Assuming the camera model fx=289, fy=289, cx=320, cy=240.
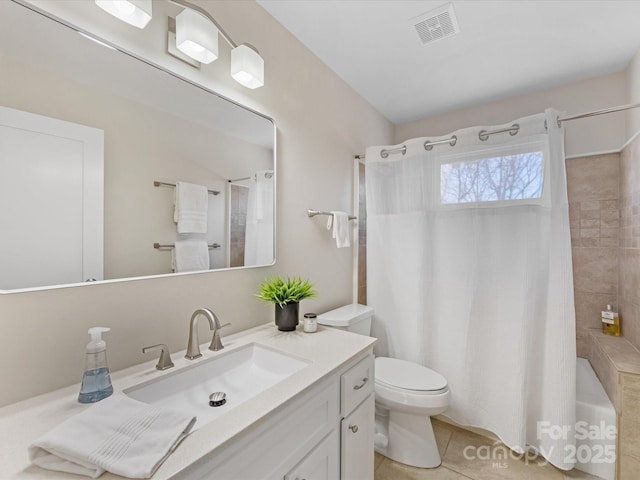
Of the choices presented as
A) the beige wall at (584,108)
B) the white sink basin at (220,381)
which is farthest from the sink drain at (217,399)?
the beige wall at (584,108)

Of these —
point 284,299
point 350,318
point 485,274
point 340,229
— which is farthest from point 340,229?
point 485,274

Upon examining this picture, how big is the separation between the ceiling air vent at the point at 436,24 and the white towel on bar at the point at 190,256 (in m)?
1.59

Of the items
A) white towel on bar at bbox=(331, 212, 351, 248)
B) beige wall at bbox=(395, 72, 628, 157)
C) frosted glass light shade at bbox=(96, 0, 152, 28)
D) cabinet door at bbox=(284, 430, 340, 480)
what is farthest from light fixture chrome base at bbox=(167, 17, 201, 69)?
beige wall at bbox=(395, 72, 628, 157)

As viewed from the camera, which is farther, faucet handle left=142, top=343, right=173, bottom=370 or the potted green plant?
the potted green plant

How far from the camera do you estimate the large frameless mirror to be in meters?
0.77

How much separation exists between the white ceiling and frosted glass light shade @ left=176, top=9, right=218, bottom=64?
56 centimetres

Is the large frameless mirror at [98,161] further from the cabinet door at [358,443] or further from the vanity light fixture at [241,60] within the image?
the cabinet door at [358,443]

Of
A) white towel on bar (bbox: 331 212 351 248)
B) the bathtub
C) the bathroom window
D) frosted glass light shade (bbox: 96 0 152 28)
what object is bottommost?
the bathtub

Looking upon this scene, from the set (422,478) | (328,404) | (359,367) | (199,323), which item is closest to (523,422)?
(422,478)

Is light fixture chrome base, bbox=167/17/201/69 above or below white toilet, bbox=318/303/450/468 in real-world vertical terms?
above

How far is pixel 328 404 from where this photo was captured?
3.30 ft

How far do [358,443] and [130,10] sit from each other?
1.73 m

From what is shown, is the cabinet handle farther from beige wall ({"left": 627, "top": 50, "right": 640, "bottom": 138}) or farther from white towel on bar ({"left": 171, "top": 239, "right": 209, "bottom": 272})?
beige wall ({"left": 627, "top": 50, "right": 640, "bottom": 138})

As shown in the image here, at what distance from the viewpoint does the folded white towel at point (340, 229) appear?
188 cm
